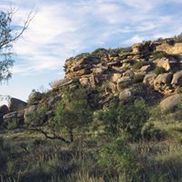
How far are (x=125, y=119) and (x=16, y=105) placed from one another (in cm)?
3748

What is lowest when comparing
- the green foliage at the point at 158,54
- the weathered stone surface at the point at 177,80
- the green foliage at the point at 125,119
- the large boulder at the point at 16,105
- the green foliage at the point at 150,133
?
the green foliage at the point at 150,133

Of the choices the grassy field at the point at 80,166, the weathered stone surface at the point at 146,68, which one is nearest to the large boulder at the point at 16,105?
the weathered stone surface at the point at 146,68

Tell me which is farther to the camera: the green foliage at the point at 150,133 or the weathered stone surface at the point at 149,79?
the weathered stone surface at the point at 149,79

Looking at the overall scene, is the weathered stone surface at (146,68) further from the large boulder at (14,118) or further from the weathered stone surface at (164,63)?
the large boulder at (14,118)

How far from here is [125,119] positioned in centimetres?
2136

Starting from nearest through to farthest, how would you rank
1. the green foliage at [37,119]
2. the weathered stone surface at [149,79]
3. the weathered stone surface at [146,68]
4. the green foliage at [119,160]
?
the green foliage at [119,160] < the green foliage at [37,119] < the weathered stone surface at [149,79] < the weathered stone surface at [146,68]

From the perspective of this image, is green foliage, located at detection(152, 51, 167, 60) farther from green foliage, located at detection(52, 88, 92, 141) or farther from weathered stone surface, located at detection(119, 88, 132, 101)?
green foliage, located at detection(52, 88, 92, 141)

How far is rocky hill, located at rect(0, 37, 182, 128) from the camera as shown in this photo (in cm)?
5038

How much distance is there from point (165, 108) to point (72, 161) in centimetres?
2699

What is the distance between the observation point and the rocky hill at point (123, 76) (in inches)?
1983

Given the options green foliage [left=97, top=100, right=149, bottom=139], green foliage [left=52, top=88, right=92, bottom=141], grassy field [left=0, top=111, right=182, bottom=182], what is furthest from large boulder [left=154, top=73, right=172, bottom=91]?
grassy field [left=0, top=111, right=182, bottom=182]

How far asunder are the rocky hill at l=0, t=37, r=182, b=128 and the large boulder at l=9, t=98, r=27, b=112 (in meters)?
0.10

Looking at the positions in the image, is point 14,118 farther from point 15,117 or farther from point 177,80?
point 177,80

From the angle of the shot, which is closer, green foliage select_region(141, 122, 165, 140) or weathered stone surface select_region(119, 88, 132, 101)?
green foliage select_region(141, 122, 165, 140)
